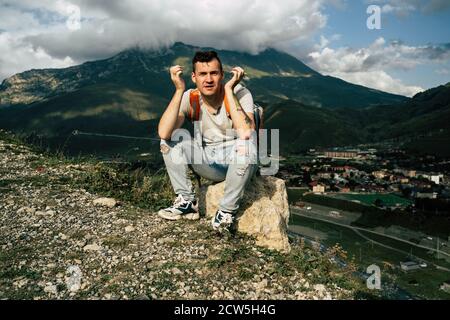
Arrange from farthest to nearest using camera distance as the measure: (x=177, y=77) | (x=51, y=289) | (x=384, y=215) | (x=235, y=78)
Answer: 1. (x=384, y=215)
2. (x=177, y=77)
3. (x=235, y=78)
4. (x=51, y=289)

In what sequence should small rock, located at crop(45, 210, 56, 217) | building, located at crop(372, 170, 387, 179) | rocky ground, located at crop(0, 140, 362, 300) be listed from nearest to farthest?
→ rocky ground, located at crop(0, 140, 362, 300)
small rock, located at crop(45, 210, 56, 217)
building, located at crop(372, 170, 387, 179)

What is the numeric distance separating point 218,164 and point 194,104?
52.3 inches

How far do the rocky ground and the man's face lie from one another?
2.83m

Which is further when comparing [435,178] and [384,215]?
[435,178]

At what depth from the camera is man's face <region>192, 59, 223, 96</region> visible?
7.14 m

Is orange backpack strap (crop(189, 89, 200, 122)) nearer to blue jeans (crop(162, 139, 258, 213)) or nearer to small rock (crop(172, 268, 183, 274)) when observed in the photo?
blue jeans (crop(162, 139, 258, 213))

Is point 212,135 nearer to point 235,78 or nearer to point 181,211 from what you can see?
point 235,78

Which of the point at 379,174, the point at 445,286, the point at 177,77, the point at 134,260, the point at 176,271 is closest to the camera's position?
the point at 176,271

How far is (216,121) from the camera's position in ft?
24.9

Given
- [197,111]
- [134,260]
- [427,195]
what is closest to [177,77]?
[197,111]

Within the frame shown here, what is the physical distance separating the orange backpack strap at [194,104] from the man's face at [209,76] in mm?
294

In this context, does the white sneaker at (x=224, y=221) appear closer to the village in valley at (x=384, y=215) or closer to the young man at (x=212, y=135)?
the young man at (x=212, y=135)

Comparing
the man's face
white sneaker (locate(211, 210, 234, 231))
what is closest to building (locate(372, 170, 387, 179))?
white sneaker (locate(211, 210, 234, 231))

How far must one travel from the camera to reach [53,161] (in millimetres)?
12969
